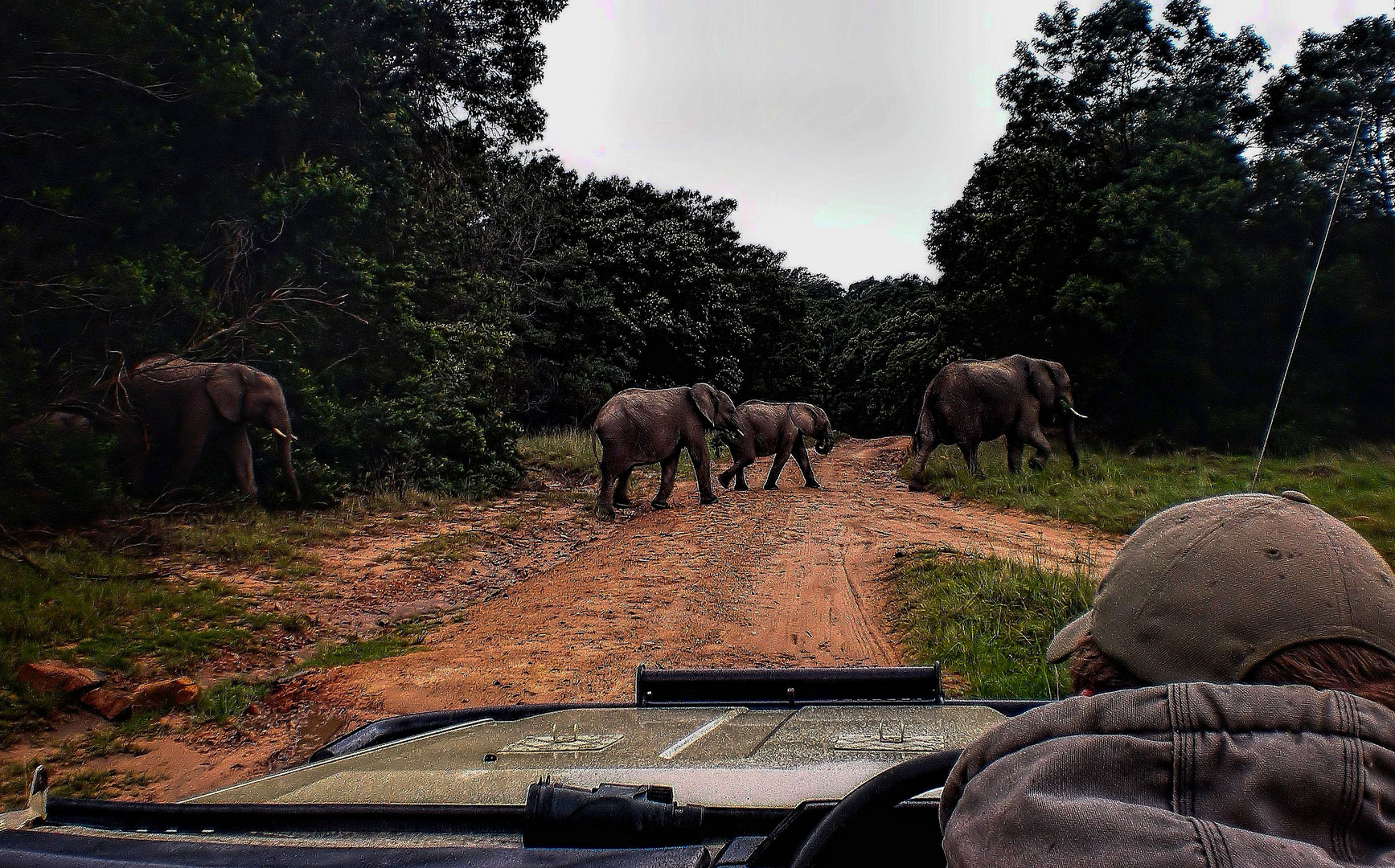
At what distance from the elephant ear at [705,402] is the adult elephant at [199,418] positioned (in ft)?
20.0

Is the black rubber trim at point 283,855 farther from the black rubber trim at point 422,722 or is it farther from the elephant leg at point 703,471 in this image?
the elephant leg at point 703,471

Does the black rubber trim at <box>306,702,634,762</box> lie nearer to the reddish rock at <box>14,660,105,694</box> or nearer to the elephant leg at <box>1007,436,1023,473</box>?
the reddish rock at <box>14,660,105,694</box>

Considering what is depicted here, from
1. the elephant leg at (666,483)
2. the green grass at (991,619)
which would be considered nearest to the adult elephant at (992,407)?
the elephant leg at (666,483)

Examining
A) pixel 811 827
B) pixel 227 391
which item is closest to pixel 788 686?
pixel 811 827

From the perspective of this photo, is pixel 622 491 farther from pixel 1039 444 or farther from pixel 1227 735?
pixel 1227 735

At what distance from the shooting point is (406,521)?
34.5ft

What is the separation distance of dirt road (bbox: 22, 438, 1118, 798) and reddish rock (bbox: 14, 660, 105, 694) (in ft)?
2.92

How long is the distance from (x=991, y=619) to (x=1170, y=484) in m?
7.66

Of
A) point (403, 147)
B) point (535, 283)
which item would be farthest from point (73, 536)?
point (535, 283)

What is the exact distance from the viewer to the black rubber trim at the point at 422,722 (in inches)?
84.0

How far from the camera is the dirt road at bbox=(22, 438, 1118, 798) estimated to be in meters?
4.64

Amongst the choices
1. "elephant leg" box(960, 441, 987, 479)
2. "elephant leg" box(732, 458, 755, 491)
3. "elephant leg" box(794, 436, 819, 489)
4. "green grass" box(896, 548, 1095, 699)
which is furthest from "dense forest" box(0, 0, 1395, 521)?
"green grass" box(896, 548, 1095, 699)

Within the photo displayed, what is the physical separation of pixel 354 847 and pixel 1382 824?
3.73 ft

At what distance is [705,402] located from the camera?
542 inches
